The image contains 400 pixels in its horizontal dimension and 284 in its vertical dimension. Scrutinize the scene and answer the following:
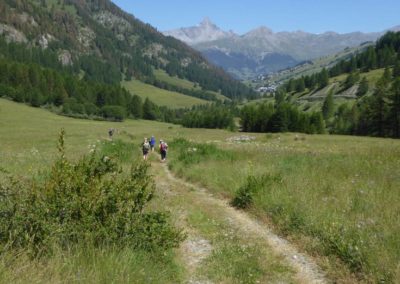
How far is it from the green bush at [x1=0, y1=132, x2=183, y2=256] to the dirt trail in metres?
1.66

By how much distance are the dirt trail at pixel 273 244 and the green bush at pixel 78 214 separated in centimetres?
166

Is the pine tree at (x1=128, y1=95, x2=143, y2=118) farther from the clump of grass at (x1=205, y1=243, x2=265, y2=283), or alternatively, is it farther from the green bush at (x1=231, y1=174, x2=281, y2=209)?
the clump of grass at (x1=205, y1=243, x2=265, y2=283)

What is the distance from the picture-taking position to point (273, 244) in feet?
31.0

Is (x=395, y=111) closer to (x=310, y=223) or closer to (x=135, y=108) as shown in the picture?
(x=310, y=223)

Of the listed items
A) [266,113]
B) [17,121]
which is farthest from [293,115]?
[17,121]

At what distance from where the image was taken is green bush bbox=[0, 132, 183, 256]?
6.23m

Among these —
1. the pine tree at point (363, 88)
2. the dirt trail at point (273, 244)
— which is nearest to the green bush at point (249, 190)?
the dirt trail at point (273, 244)

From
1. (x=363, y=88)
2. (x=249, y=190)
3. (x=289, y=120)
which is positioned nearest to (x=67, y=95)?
(x=289, y=120)

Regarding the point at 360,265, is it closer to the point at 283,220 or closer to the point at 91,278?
the point at 283,220

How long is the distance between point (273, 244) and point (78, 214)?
4.71m

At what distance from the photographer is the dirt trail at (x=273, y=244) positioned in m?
7.75

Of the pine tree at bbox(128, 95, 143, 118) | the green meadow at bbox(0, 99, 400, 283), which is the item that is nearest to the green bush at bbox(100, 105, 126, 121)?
the pine tree at bbox(128, 95, 143, 118)

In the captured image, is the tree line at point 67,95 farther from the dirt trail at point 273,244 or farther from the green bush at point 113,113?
the dirt trail at point 273,244

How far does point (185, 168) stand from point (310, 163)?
276 inches
